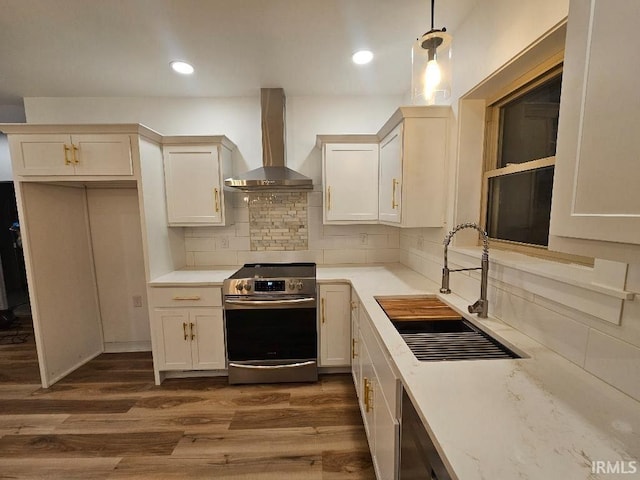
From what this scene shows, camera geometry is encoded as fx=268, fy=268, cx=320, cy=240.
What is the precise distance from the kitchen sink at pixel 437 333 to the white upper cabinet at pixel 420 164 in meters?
0.60

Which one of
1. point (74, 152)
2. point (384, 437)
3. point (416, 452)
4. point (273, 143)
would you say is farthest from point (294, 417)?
point (74, 152)

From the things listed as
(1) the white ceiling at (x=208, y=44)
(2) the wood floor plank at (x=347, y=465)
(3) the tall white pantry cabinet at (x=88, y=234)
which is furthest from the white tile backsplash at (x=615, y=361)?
(3) the tall white pantry cabinet at (x=88, y=234)

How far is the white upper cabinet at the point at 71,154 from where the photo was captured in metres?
2.01

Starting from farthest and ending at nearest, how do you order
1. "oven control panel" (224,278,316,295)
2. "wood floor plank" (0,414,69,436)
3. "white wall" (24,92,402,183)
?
"white wall" (24,92,402,183)
"oven control panel" (224,278,316,295)
"wood floor plank" (0,414,69,436)

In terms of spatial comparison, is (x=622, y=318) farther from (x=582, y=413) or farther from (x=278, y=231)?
(x=278, y=231)

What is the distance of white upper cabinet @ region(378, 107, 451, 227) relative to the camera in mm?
1824

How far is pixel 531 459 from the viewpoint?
0.59m

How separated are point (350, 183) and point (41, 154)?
243 centimetres

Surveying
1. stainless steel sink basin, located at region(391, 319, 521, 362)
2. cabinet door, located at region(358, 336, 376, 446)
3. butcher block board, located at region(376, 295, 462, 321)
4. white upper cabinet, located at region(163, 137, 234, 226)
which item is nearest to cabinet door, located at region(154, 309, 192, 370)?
white upper cabinet, located at region(163, 137, 234, 226)

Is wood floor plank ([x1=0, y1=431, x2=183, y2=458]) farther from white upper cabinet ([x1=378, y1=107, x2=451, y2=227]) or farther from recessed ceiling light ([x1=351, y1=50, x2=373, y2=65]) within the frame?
recessed ceiling light ([x1=351, y1=50, x2=373, y2=65])

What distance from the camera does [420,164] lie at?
73.7 inches

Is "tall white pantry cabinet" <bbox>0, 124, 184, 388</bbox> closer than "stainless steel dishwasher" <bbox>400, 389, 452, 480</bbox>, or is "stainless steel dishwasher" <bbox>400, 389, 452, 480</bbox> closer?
"stainless steel dishwasher" <bbox>400, 389, 452, 480</bbox>

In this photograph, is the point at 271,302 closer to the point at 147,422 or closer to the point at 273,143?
the point at 147,422

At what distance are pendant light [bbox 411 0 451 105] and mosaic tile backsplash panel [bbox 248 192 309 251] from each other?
63.9 inches
